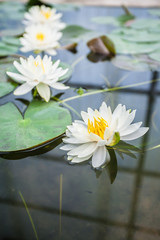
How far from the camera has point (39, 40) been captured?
1501 mm

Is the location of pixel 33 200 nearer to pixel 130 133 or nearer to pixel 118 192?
pixel 118 192

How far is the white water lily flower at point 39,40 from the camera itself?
1475 mm

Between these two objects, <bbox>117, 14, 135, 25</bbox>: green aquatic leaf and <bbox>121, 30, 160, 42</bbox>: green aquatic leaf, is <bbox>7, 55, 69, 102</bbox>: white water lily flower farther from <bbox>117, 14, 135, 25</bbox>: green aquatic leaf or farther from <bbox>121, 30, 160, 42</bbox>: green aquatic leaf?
<bbox>117, 14, 135, 25</bbox>: green aquatic leaf

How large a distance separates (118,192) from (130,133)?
0.22m

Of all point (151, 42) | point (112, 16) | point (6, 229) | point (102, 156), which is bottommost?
point (6, 229)

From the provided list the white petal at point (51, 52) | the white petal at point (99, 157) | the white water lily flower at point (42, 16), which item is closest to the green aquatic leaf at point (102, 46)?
the white petal at point (51, 52)

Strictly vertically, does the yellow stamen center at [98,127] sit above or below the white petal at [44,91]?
below

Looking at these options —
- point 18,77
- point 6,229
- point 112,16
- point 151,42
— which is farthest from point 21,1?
point 6,229

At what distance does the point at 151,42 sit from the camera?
1.66 metres

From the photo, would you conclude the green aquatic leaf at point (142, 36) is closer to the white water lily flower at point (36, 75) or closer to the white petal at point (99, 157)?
the white water lily flower at point (36, 75)

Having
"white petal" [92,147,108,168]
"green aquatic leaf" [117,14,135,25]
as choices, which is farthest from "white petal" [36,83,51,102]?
"green aquatic leaf" [117,14,135,25]

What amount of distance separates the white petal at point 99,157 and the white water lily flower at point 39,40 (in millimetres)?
874

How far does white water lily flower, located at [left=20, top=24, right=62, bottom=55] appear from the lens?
1.47 m

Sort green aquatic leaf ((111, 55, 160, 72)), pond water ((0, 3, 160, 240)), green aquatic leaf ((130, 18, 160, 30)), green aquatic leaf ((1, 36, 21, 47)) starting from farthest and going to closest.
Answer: green aquatic leaf ((130, 18, 160, 30)), green aquatic leaf ((1, 36, 21, 47)), green aquatic leaf ((111, 55, 160, 72)), pond water ((0, 3, 160, 240))
